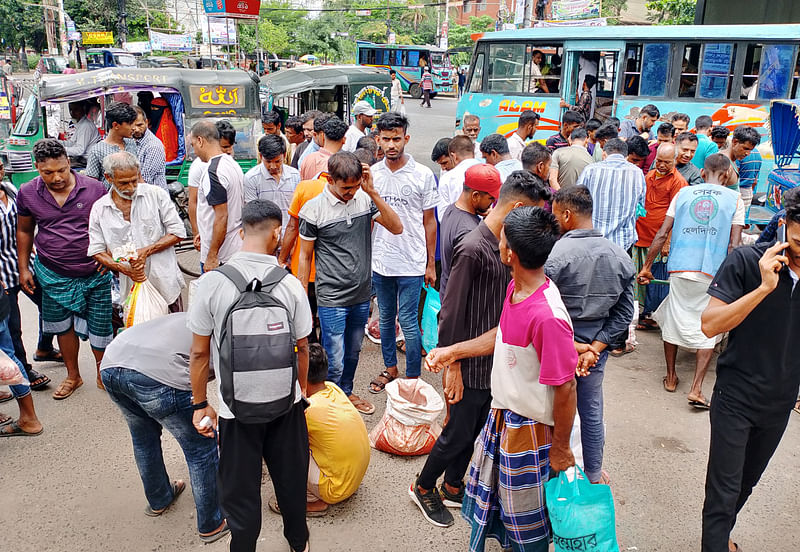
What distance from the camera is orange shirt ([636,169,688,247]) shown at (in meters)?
5.73

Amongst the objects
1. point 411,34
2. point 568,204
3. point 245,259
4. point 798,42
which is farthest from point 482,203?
point 411,34

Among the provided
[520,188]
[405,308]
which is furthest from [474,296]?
[405,308]

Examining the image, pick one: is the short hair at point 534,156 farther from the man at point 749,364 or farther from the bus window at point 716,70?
the bus window at point 716,70

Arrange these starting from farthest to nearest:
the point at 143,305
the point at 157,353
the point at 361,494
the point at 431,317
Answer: the point at 431,317
the point at 143,305
the point at 361,494
the point at 157,353

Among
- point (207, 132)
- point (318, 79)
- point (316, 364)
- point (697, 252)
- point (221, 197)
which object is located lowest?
point (316, 364)

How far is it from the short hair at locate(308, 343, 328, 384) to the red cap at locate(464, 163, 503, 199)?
1201mm

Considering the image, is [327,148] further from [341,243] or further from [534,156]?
[534,156]

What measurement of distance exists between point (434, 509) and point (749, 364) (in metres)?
1.73

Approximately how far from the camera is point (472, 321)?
3.09m

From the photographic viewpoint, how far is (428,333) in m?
4.96

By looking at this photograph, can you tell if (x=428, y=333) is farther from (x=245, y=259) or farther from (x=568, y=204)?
(x=245, y=259)

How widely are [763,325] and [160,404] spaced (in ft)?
8.78

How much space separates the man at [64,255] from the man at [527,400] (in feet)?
10.6

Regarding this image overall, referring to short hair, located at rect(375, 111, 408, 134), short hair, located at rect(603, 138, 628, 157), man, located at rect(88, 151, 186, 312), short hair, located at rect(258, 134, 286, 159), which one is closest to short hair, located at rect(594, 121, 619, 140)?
short hair, located at rect(603, 138, 628, 157)
